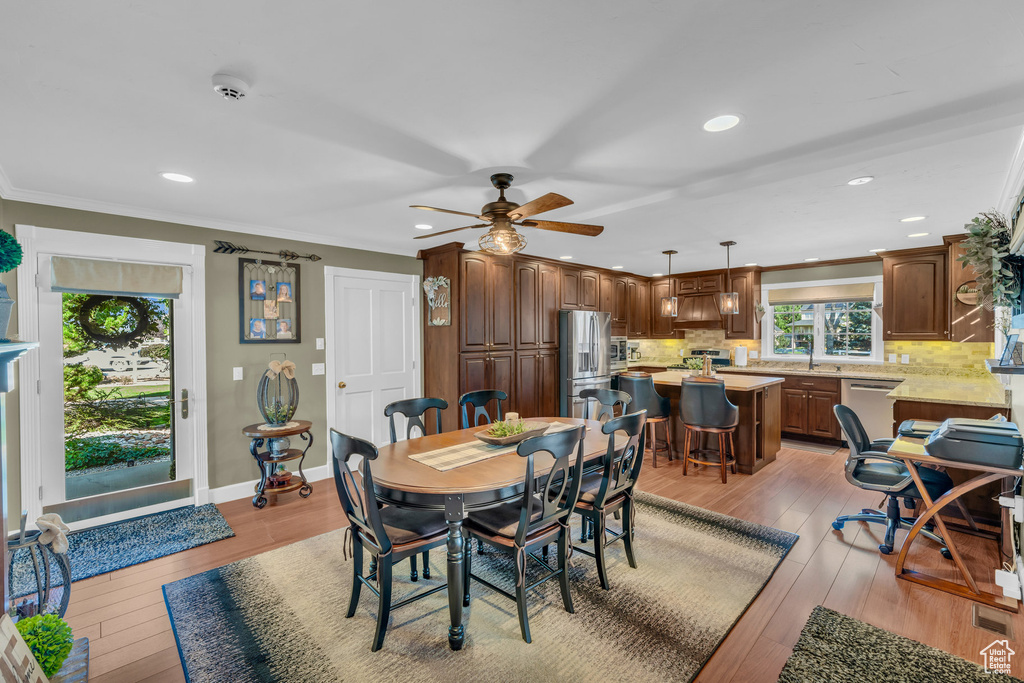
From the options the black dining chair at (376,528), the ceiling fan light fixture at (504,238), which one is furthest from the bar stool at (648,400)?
the black dining chair at (376,528)

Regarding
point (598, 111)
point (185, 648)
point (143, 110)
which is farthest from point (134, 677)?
point (598, 111)

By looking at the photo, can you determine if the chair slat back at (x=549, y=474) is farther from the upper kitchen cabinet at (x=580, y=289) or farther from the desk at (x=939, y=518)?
the upper kitchen cabinet at (x=580, y=289)

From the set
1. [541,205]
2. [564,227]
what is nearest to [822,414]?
[564,227]

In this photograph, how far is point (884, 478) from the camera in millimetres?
2877

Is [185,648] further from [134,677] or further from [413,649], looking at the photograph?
[413,649]

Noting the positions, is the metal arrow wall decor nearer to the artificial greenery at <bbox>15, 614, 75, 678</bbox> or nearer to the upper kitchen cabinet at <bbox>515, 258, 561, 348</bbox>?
the upper kitchen cabinet at <bbox>515, 258, 561, 348</bbox>

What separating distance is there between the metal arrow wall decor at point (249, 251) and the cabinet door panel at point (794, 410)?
568cm

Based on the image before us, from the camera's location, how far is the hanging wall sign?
4.76m

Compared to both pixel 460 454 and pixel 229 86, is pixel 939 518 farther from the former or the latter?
pixel 229 86

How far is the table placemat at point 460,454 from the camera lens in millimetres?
2339

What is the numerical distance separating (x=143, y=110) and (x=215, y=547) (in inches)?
103

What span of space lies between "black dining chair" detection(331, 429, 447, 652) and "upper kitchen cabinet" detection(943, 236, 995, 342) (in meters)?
5.29

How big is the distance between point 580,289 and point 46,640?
18.1ft

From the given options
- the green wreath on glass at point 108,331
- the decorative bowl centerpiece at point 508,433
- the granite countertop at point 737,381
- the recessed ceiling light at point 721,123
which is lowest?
the decorative bowl centerpiece at point 508,433
